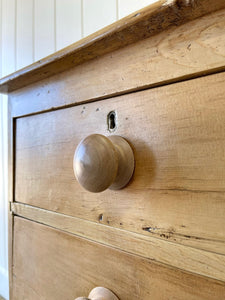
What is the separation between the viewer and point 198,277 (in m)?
0.24

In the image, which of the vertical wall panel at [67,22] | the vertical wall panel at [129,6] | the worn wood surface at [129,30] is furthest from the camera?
the vertical wall panel at [67,22]

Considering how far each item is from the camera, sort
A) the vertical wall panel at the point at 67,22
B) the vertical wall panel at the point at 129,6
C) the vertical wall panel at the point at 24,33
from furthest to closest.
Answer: the vertical wall panel at the point at 24,33 < the vertical wall panel at the point at 67,22 < the vertical wall panel at the point at 129,6

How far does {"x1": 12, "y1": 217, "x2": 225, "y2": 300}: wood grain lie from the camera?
0.25 metres

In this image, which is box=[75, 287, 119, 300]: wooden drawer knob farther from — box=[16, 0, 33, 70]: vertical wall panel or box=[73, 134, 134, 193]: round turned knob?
box=[16, 0, 33, 70]: vertical wall panel

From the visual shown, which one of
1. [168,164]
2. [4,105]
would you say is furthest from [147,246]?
[4,105]

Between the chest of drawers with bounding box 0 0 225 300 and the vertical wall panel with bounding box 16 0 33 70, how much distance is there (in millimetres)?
557

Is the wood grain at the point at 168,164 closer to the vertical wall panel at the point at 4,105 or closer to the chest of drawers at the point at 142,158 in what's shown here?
the chest of drawers at the point at 142,158

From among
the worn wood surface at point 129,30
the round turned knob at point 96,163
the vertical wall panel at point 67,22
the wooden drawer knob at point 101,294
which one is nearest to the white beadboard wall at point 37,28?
the vertical wall panel at point 67,22

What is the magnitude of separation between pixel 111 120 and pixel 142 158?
7 cm

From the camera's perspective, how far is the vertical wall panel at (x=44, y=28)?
32.2 inches

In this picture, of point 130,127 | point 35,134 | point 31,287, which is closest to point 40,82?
point 35,134

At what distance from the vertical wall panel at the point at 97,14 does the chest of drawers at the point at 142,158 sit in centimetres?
33

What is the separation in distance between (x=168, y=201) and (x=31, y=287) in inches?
13.1

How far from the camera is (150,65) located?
279 mm
